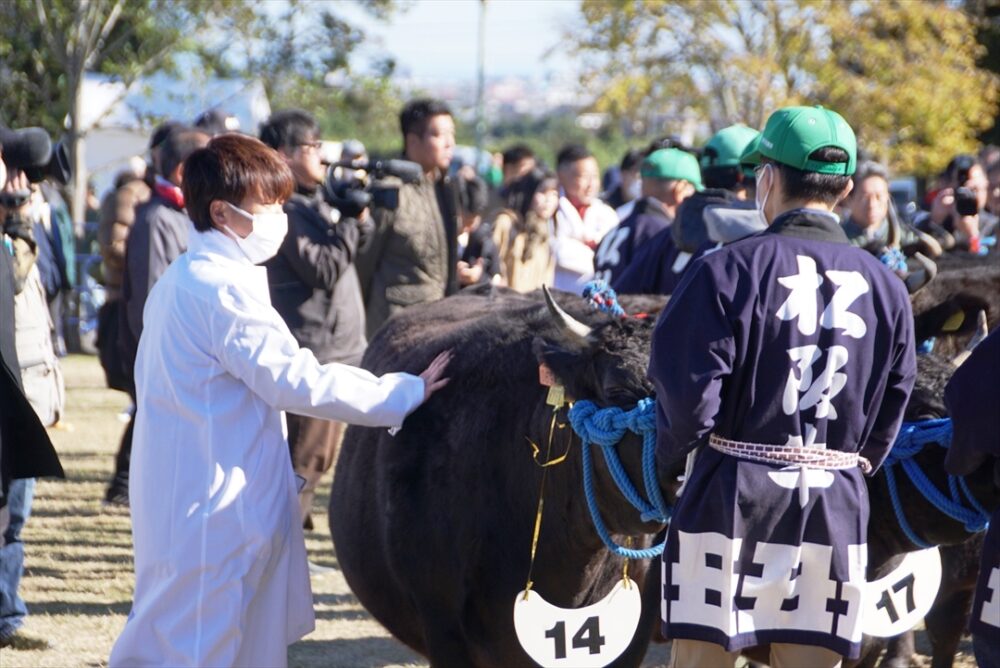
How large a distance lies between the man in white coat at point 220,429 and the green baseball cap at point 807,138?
4.51ft

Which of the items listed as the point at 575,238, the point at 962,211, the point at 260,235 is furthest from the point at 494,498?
the point at 575,238

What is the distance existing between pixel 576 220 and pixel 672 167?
2622mm

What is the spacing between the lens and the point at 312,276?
6594mm

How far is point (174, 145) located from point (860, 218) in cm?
365

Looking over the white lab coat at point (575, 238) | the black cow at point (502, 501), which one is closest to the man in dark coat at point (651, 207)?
the white lab coat at point (575, 238)

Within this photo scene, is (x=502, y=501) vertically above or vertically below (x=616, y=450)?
below

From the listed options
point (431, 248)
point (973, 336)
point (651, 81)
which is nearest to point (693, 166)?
point (431, 248)

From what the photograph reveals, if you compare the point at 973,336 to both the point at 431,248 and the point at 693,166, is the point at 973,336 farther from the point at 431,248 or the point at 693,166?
the point at 431,248

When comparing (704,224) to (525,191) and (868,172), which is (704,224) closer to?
(868,172)

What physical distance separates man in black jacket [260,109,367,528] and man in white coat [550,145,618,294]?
9.10ft

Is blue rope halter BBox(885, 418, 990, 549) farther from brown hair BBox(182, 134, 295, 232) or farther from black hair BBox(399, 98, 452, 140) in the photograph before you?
black hair BBox(399, 98, 452, 140)

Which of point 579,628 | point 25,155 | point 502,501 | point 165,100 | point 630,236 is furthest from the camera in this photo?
point 165,100

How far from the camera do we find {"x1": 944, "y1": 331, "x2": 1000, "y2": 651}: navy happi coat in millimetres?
3066

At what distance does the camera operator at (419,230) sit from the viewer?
7141 mm
